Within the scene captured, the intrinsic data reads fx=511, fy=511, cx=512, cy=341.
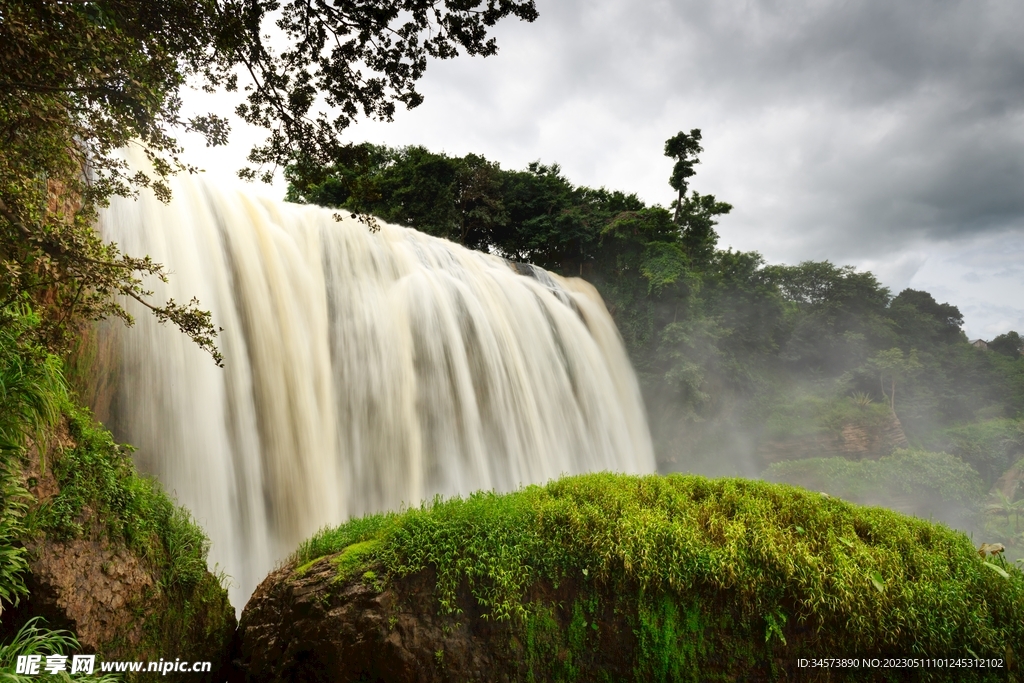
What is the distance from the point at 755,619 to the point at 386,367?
6082 millimetres

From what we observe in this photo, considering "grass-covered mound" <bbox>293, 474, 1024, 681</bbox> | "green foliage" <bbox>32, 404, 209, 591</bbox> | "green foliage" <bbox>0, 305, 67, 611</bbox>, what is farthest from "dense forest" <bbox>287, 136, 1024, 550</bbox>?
"green foliage" <bbox>0, 305, 67, 611</bbox>

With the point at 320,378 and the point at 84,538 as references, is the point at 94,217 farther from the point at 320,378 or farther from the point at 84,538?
the point at 320,378

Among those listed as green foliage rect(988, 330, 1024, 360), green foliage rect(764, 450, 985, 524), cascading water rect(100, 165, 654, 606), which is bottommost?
green foliage rect(764, 450, 985, 524)

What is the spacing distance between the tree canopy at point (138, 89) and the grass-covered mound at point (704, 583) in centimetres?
220

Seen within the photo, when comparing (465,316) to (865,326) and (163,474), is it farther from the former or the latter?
(865,326)

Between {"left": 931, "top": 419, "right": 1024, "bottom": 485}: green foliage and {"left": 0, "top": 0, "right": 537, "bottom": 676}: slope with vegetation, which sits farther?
{"left": 931, "top": 419, "right": 1024, "bottom": 485}: green foliage

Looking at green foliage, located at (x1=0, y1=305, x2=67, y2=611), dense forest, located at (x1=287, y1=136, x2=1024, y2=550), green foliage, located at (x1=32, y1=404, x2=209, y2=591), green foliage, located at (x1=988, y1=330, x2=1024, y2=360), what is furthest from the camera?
green foliage, located at (x1=988, y1=330, x2=1024, y2=360)

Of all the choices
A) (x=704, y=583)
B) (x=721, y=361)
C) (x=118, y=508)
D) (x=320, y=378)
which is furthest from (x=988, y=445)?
(x=118, y=508)

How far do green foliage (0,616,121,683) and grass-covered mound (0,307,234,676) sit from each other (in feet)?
0.19

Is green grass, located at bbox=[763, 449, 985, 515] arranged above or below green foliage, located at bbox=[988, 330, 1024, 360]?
below

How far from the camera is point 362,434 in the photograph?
7.32 metres

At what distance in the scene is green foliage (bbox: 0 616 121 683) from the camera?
247 centimetres

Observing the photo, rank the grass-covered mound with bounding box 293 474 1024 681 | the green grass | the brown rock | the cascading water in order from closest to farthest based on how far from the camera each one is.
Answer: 1. the grass-covered mound with bounding box 293 474 1024 681
2. the cascading water
3. the green grass
4. the brown rock

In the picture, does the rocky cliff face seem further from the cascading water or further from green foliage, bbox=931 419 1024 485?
green foliage, bbox=931 419 1024 485
